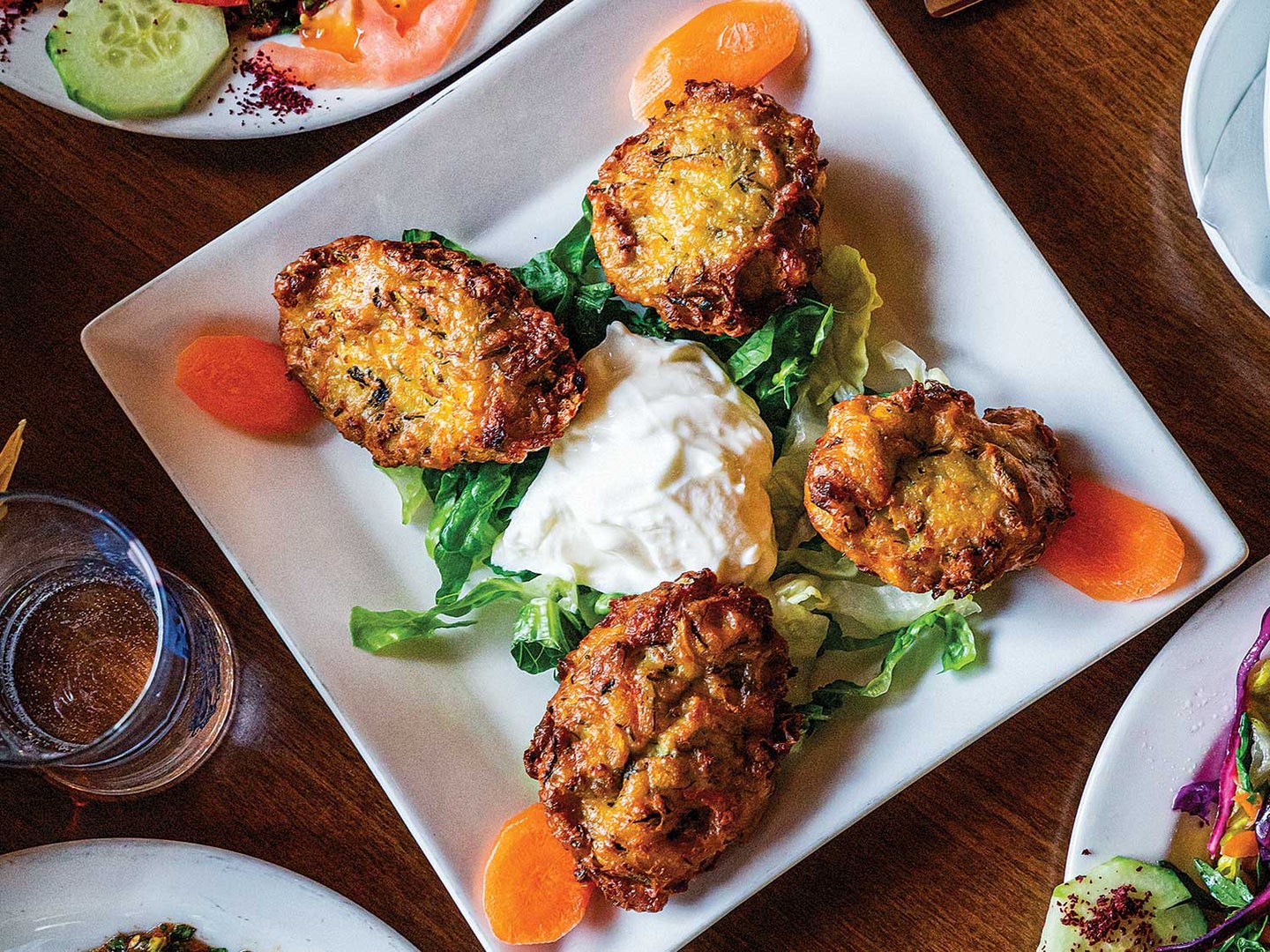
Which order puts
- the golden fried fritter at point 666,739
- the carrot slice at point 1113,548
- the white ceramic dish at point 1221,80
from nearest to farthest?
the golden fried fritter at point 666,739, the carrot slice at point 1113,548, the white ceramic dish at point 1221,80

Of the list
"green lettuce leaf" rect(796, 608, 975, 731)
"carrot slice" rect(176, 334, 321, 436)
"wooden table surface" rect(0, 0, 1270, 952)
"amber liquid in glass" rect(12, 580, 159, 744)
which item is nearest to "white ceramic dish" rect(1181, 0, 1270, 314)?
"wooden table surface" rect(0, 0, 1270, 952)

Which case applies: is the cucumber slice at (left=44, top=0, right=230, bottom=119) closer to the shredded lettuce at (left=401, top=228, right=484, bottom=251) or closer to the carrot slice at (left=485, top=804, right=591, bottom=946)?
the shredded lettuce at (left=401, top=228, right=484, bottom=251)

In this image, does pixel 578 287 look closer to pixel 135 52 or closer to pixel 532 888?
pixel 135 52

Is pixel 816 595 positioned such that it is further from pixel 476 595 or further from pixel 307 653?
pixel 307 653

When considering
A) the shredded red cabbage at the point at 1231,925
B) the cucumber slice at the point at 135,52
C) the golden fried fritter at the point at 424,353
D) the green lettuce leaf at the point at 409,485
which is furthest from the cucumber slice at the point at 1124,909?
the cucumber slice at the point at 135,52

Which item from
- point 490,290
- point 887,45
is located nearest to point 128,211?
point 490,290

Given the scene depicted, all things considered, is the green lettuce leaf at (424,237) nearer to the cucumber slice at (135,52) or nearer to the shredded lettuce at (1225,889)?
the cucumber slice at (135,52)
